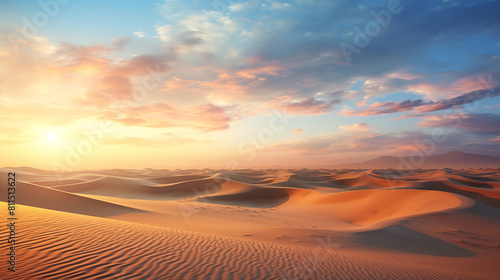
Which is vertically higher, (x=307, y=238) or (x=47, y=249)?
(x=47, y=249)

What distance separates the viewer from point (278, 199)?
29812mm

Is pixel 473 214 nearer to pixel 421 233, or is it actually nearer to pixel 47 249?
pixel 421 233

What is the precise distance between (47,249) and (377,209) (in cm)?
2193

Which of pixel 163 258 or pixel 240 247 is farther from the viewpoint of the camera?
pixel 240 247

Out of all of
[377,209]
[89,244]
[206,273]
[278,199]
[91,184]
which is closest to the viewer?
[206,273]

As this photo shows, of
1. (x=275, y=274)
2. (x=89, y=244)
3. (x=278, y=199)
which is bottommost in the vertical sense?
(x=278, y=199)

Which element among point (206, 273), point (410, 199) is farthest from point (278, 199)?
point (206, 273)

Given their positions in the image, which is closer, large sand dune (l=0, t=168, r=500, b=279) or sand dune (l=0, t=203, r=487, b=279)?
sand dune (l=0, t=203, r=487, b=279)

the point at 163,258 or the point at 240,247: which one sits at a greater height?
the point at 163,258

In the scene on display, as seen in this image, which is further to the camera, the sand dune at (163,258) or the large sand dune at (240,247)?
the large sand dune at (240,247)

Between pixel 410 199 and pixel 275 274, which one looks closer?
pixel 275 274

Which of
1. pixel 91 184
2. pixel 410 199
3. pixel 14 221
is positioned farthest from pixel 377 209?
pixel 91 184

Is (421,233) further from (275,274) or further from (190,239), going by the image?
(190,239)

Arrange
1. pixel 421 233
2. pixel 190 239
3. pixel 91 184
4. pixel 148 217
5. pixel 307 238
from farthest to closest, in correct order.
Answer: pixel 91 184
pixel 148 217
pixel 421 233
pixel 307 238
pixel 190 239
